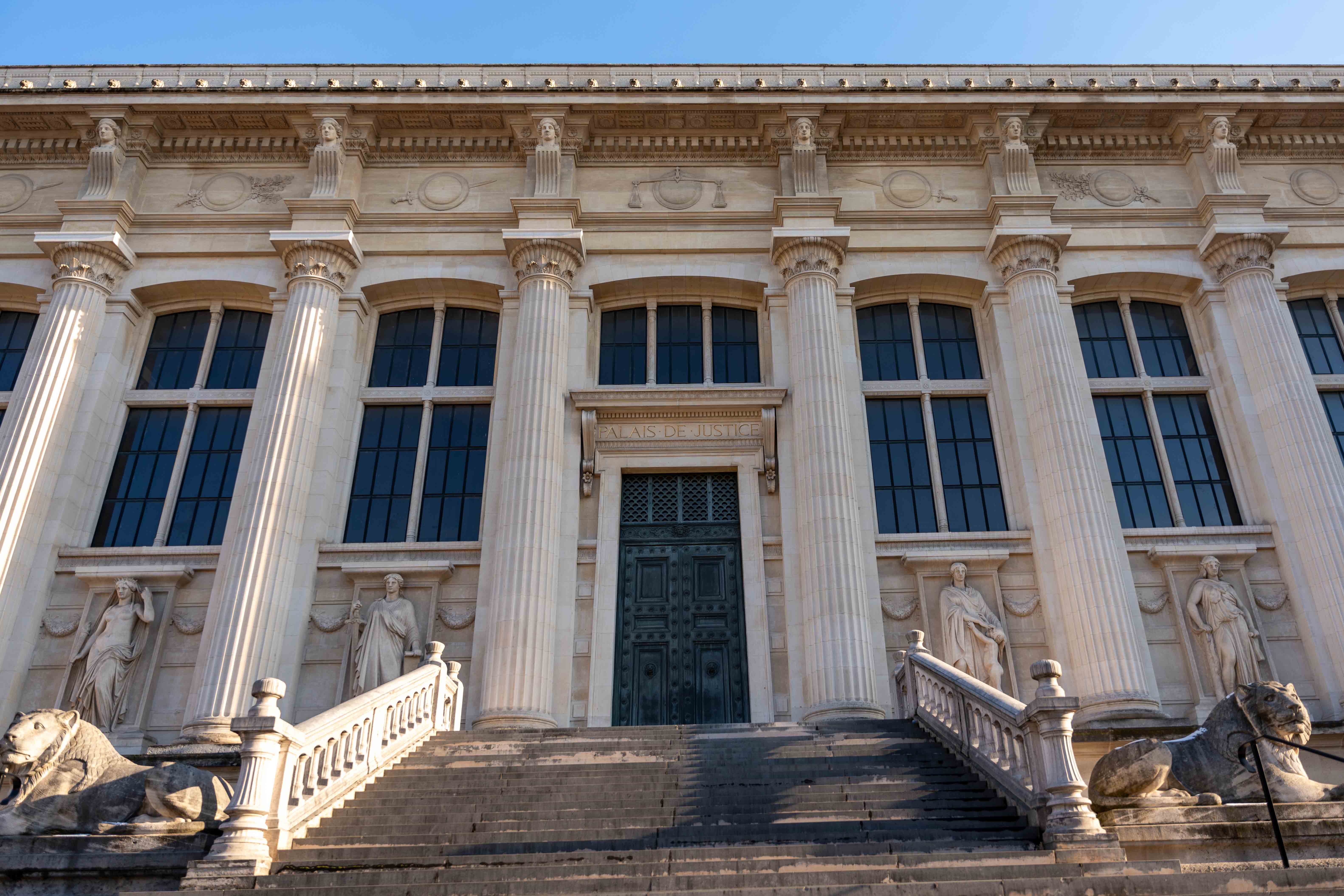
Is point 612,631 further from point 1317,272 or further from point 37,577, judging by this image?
point 1317,272

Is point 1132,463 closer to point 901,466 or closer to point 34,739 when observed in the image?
point 901,466

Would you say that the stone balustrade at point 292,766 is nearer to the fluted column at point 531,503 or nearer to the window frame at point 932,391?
the fluted column at point 531,503

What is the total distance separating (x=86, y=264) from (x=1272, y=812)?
20.4 m

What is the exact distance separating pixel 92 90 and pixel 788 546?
53.6ft

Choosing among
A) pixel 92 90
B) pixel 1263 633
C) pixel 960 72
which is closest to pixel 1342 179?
pixel 960 72

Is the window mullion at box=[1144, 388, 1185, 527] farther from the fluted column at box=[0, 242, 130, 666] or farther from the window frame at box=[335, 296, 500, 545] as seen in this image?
the fluted column at box=[0, 242, 130, 666]

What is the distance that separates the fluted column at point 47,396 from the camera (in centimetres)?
1722

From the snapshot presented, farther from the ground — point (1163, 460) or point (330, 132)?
point (330, 132)

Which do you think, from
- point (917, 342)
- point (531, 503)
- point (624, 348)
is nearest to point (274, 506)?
point (531, 503)

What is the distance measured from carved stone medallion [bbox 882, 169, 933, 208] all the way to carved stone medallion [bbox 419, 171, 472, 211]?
8499 millimetres

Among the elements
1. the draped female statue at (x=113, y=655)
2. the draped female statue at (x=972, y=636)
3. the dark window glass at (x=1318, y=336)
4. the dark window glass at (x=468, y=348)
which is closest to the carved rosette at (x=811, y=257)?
the dark window glass at (x=468, y=348)

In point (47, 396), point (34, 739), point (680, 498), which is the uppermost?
point (47, 396)

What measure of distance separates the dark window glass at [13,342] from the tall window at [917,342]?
631 inches

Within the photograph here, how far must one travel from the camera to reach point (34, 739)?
34.4 feet
